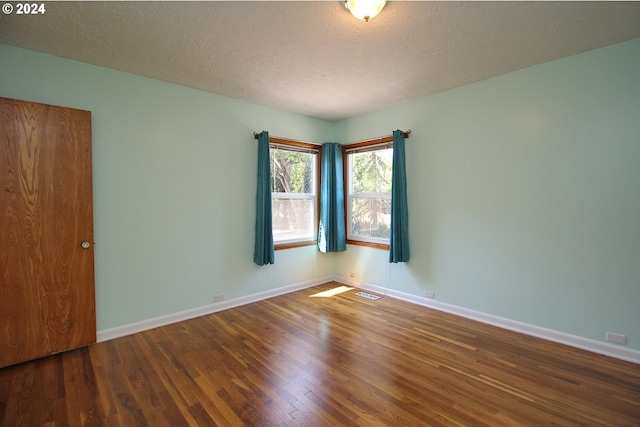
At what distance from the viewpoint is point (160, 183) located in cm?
321

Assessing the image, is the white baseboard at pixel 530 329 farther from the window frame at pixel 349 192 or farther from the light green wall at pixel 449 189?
the window frame at pixel 349 192

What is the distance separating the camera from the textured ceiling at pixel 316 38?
6.56ft

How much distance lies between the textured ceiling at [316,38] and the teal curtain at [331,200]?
1.41 metres

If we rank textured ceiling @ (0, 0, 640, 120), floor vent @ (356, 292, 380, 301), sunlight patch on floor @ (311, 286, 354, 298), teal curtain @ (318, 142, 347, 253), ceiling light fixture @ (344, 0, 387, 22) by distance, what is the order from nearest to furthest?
→ ceiling light fixture @ (344, 0, 387, 22)
textured ceiling @ (0, 0, 640, 120)
floor vent @ (356, 292, 380, 301)
sunlight patch on floor @ (311, 286, 354, 298)
teal curtain @ (318, 142, 347, 253)

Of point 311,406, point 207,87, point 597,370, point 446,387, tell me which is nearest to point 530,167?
point 597,370

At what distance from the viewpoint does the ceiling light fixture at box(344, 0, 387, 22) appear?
1854 mm

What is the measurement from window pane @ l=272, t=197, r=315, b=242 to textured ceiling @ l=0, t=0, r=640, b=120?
170cm

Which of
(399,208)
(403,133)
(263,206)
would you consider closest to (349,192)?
(399,208)

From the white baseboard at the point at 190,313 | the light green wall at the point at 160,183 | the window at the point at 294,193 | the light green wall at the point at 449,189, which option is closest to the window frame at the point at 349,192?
the light green wall at the point at 449,189

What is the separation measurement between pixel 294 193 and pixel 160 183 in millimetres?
1811

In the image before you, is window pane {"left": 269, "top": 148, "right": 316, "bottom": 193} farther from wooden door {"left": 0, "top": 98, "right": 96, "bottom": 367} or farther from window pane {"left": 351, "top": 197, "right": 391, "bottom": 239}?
wooden door {"left": 0, "top": 98, "right": 96, "bottom": 367}

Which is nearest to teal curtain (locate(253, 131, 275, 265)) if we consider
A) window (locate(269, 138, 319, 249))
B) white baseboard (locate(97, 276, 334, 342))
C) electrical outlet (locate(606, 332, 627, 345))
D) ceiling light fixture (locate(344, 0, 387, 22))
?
window (locate(269, 138, 319, 249))

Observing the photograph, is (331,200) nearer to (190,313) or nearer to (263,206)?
(263,206)

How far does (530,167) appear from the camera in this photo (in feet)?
9.64
